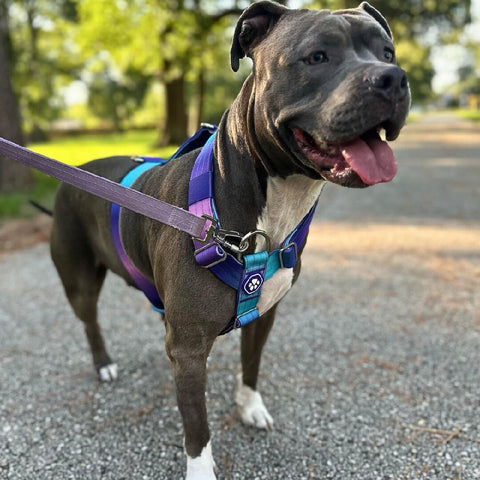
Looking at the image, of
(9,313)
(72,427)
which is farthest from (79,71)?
(72,427)

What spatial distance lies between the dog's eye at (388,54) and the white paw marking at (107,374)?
2.49 m

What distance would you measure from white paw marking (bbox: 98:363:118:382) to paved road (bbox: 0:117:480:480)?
6 centimetres

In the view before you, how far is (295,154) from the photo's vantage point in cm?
175

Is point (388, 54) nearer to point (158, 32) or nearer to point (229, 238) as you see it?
point (229, 238)

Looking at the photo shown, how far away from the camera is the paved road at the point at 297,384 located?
2.47 meters

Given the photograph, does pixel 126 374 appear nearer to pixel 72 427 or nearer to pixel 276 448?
pixel 72 427

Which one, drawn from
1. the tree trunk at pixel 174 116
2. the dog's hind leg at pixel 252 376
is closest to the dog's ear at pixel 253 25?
the dog's hind leg at pixel 252 376

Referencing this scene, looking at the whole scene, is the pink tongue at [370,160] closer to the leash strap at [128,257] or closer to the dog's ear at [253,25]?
the dog's ear at [253,25]

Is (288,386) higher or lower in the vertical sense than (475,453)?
lower

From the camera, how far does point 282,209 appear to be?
1.99 m

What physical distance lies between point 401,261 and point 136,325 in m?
3.10

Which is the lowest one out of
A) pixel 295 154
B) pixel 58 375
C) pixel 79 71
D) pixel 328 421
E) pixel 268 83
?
pixel 79 71

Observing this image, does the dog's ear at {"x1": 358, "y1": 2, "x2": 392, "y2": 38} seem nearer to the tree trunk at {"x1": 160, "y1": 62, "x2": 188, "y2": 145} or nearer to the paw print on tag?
the paw print on tag

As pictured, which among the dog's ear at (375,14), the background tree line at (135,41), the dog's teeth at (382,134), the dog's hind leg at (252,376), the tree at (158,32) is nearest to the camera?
the dog's teeth at (382,134)
